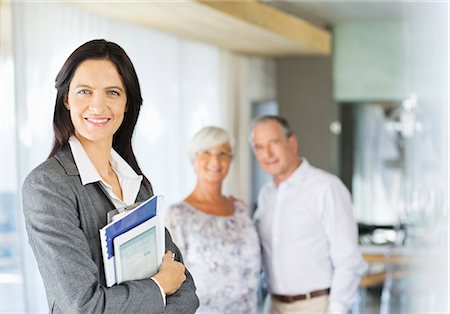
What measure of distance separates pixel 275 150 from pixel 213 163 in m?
0.34

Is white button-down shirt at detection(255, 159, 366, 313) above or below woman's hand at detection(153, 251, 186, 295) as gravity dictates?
below

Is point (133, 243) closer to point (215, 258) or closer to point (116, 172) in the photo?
point (116, 172)

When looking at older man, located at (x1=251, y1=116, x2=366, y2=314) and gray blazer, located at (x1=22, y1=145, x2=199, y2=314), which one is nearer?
gray blazer, located at (x1=22, y1=145, x2=199, y2=314)

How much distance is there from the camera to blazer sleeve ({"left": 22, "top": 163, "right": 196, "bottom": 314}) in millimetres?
1717

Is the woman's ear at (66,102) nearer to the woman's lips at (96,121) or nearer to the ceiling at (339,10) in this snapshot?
the woman's lips at (96,121)

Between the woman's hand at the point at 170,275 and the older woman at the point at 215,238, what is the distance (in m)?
1.53

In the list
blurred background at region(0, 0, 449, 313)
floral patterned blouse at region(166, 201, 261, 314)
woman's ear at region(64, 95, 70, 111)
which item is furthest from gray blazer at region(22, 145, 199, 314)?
floral patterned blouse at region(166, 201, 261, 314)

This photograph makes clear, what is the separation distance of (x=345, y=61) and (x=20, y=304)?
16.3 feet

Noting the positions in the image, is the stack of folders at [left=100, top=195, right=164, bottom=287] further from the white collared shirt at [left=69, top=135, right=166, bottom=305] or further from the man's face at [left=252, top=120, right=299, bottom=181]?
the man's face at [left=252, top=120, right=299, bottom=181]

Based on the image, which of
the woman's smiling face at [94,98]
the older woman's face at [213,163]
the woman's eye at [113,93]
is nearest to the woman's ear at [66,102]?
the woman's smiling face at [94,98]

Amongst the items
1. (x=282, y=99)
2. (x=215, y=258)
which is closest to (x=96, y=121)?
(x=215, y=258)

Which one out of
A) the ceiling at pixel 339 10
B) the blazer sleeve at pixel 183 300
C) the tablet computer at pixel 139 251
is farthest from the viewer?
the ceiling at pixel 339 10

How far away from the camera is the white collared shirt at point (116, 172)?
6.12 ft

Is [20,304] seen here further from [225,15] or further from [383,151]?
[383,151]
